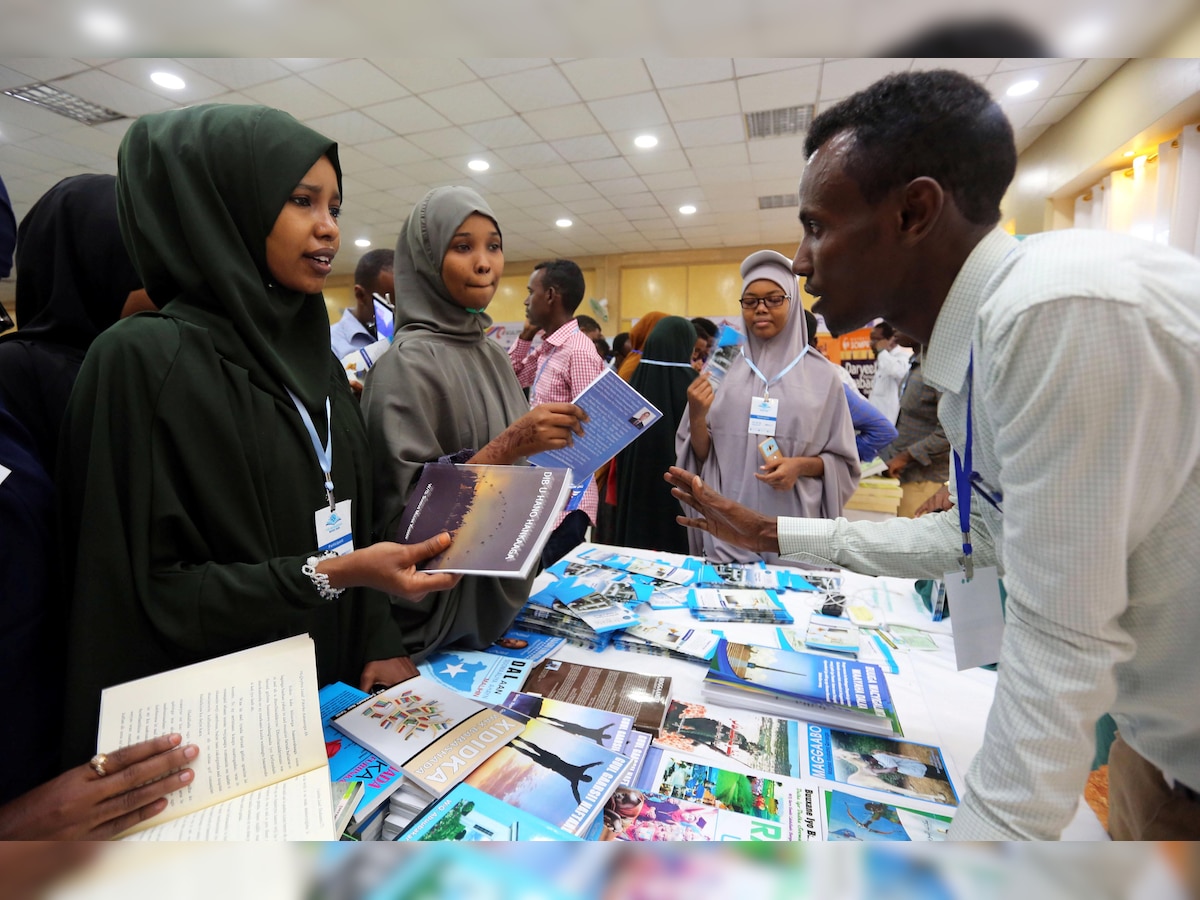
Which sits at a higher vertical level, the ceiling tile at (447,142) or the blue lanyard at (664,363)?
the ceiling tile at (447,142)

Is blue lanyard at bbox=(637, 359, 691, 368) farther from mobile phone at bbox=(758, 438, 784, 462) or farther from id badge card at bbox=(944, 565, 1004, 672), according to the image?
id badge card at bbox=(944, 565, 1004, 672)

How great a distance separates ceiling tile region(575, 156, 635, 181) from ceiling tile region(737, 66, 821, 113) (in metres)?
2.04

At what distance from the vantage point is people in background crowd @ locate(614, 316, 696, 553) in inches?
109

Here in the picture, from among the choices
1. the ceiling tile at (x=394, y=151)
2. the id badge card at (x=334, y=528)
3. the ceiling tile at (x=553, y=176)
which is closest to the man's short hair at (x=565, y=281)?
the ceiling tile at (x=553, y=176)

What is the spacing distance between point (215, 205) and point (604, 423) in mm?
785

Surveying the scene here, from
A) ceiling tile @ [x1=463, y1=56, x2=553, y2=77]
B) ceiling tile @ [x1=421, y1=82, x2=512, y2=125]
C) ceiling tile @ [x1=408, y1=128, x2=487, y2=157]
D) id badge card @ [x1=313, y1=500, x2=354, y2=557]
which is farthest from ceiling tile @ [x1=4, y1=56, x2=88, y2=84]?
ceiling tile @ [x1=408, y1=128, x2=487, y2=157]

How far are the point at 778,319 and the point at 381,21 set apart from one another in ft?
6.43

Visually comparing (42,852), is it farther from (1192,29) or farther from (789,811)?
(1192,29)

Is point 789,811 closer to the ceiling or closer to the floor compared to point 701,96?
closer to the floor

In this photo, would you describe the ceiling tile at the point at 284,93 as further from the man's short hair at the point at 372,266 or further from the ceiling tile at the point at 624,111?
the man's short hair at the point at 372,266

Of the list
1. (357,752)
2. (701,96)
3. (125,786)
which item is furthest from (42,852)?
(701,96)

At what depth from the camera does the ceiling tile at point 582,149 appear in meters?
3.01

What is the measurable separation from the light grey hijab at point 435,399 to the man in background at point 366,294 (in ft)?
6.26

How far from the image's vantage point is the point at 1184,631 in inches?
19.3
